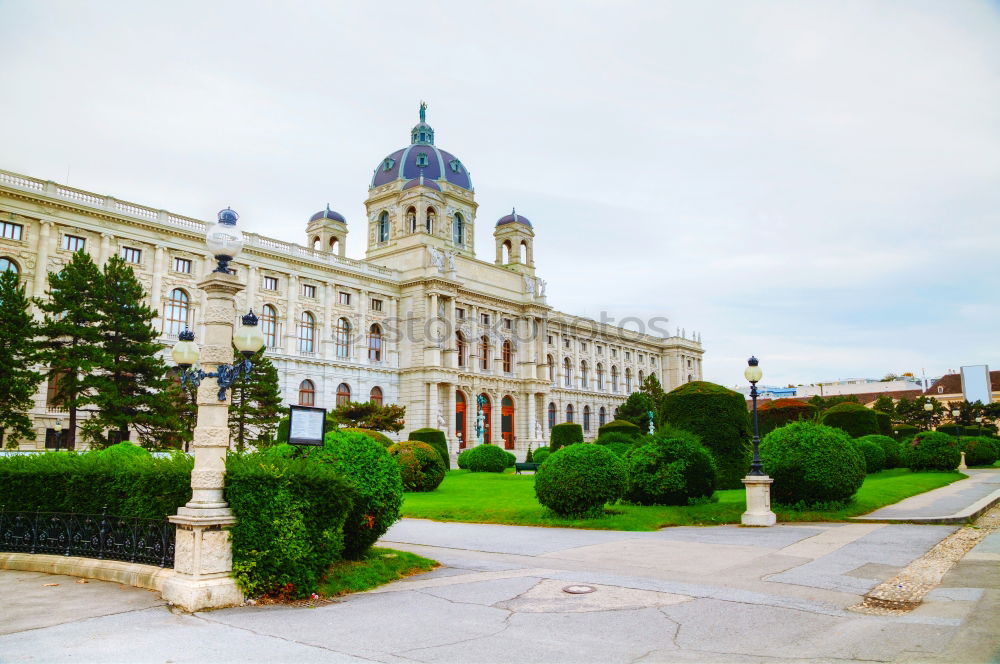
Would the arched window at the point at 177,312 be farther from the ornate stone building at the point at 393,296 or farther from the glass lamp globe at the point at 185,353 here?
the glass lamp globe at the point at 185,353

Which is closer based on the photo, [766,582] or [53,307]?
[766,582]

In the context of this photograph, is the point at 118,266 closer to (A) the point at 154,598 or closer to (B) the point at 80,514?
Result: (B) the point at 80,514

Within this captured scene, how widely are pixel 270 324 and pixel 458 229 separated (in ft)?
79.1

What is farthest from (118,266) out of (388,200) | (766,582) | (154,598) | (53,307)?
(388,200)

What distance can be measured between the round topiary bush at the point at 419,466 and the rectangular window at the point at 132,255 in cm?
2542

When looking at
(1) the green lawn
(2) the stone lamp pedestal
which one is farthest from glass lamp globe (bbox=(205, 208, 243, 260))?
(2) the stone lamp pedestal

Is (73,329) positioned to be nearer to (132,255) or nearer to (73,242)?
(73,242)

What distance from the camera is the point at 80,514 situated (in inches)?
408

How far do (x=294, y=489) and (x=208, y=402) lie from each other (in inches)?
63.3

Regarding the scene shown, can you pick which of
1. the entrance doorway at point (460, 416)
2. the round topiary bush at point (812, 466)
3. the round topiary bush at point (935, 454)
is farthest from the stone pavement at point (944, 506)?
the entrance doorway at point (460, 416)

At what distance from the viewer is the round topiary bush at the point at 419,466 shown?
25.0m

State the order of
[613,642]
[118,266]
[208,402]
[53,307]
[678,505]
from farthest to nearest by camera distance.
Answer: [118,266], [53,307], [678,505], [208,402], [613,642]

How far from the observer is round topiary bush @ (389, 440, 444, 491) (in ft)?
82.0

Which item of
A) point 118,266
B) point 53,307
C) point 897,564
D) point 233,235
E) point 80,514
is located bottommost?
point 897,564
